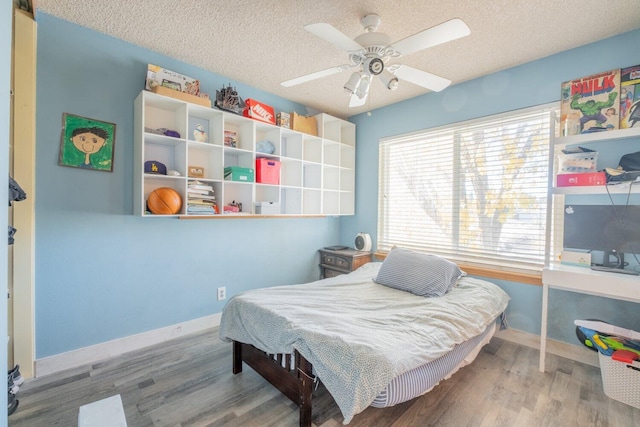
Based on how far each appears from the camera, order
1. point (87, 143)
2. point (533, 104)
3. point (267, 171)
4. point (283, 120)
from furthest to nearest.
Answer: point (283, 120) → point (267, 171) → point (533, 104) → point (87, 143)

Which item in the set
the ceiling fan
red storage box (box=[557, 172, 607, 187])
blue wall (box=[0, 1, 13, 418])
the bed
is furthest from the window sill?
blue wall (box=[0, 1, 13, 418])

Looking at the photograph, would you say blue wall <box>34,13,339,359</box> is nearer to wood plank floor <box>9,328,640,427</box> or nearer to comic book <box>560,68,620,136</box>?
wood plank floor <box>9,328,640,427</box>

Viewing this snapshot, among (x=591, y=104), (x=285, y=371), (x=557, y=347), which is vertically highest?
(x=591, y=104)

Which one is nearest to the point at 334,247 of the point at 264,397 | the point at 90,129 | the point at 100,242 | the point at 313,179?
the point at 313,179

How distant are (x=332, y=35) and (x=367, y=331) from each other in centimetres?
168

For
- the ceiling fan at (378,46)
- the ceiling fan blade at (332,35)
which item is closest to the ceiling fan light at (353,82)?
the ceiling fan at (378,46)

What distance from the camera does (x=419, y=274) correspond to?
8.07 feet

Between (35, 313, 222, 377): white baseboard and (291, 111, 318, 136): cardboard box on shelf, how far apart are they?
2235mm

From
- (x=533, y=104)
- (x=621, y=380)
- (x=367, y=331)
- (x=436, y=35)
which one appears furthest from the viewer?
(x=533, y=104)

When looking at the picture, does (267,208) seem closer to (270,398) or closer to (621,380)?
(270,398)

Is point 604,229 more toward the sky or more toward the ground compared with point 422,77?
more toward the ground

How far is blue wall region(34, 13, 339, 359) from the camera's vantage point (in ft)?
6.86

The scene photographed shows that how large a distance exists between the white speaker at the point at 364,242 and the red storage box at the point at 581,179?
2032 mm

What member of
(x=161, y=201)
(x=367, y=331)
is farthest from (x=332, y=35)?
(x=161, y=201)
